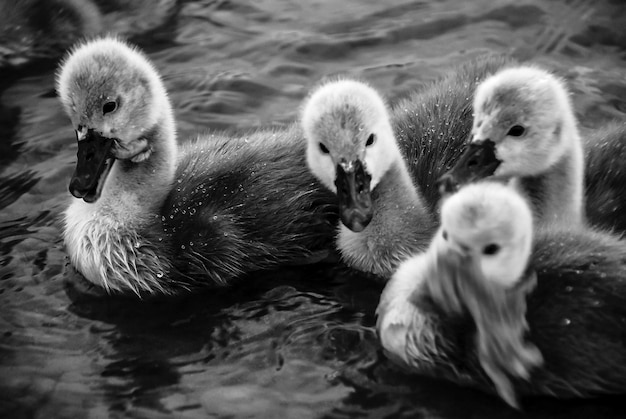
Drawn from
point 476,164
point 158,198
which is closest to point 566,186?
point 476,164

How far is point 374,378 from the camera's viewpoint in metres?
4.84

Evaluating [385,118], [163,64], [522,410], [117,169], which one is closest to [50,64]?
[163,64]

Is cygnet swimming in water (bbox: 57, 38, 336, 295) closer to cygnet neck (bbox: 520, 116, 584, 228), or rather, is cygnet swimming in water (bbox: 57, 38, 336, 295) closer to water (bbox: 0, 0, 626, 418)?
water (bbox: 0, 0, 626, 418)

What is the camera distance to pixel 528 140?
197 inches

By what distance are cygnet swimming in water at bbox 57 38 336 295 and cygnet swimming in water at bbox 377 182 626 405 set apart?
1178 mm

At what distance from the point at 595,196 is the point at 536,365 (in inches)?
50.5

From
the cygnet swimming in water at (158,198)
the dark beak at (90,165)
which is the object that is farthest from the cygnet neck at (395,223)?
the dark beak at (90,165)

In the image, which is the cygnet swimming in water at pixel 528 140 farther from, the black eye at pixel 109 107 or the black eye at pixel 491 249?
the black eye at pixel 109 107

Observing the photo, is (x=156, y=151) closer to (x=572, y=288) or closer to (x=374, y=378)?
(x=374, y=378)

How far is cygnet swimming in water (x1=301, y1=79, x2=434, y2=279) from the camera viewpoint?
16.8 feet

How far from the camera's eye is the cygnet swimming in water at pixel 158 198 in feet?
17.7

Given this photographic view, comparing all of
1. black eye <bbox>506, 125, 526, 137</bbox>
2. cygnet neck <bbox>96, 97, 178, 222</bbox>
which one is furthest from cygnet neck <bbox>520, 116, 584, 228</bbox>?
cygnet neck <bbox>96, 97, 178, 222</bbox>

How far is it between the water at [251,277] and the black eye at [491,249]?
0.69 metres

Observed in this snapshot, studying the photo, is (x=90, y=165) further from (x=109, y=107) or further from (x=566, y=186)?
(x=566, y=186)
